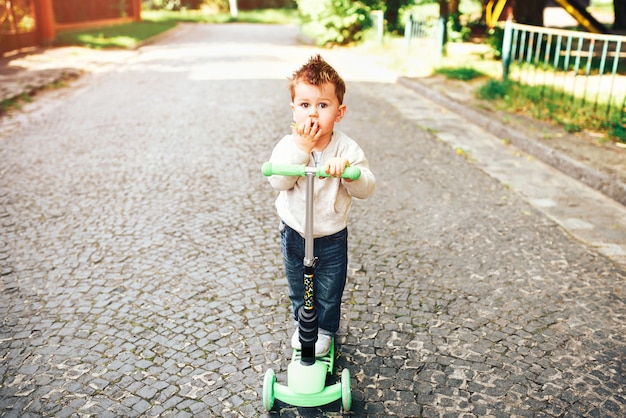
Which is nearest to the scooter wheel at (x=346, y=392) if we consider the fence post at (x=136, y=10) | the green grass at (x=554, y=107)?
the green grass at (x=554, y=107)

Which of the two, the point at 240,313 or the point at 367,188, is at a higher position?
the point at 367,188

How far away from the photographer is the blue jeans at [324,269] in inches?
101

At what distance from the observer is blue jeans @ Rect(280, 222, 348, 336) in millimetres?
2566

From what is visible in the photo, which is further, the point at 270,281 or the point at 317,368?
the point at 270,281

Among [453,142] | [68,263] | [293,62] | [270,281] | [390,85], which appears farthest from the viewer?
[293,62]

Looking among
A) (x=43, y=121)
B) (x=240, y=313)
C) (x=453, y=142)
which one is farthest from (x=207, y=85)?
(x=240, y=313)

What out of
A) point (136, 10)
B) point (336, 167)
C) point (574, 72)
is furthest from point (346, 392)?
point (136, 10)

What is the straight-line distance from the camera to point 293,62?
47.3ft

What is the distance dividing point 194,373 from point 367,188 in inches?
48.5

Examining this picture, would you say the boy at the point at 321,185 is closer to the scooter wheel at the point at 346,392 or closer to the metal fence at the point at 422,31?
the scooter wheel at the point at 346,392

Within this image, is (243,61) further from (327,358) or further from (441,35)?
(327,358)

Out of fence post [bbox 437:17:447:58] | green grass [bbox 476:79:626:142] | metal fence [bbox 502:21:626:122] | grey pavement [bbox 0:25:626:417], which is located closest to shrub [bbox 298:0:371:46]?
fence post [bbox 437:17:447:58]

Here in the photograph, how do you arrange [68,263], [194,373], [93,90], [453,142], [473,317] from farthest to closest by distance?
[93,90]
[453,142]
[68,263]
[473,317]
[194,373]

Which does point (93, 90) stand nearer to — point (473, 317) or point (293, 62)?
point (293, 62)
